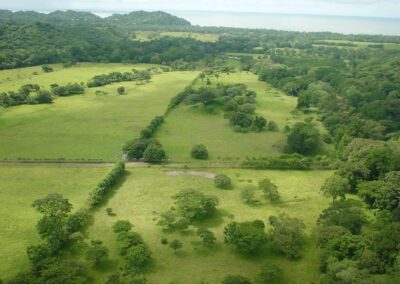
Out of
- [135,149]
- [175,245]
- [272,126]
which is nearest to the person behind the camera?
[175,245]

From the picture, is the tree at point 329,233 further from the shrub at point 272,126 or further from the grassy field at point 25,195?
the shrub at point 272,126

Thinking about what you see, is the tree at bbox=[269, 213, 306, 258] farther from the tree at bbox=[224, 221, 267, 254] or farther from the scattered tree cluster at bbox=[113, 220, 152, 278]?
the scattered tree cluster at bbox=[113, 220, 152, 278]

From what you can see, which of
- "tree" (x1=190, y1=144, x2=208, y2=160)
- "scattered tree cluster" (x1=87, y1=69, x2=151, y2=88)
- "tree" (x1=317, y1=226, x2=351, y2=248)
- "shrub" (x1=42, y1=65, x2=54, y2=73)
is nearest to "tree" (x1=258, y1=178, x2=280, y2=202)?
"tree" (x1=317, y1=226, x2=351, y2=248)

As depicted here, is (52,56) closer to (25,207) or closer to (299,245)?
(25,207)

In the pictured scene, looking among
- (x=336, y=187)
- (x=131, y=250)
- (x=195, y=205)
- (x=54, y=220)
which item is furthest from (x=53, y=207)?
(x=336, y=187)

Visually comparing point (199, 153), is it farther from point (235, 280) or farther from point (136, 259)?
point (235, 280)
